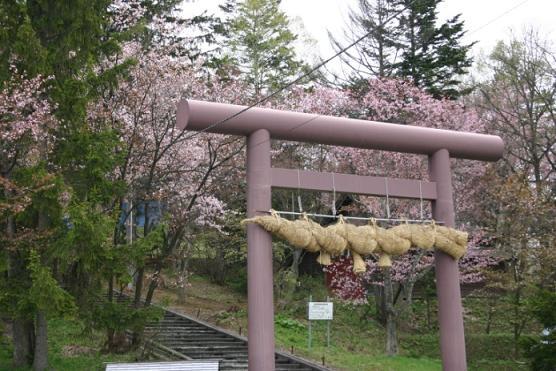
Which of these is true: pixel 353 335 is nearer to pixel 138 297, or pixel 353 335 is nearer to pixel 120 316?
pixel 138 297

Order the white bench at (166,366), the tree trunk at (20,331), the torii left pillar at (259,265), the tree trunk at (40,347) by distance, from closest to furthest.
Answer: the torii left pillar at (259,265) → the white bench at (166,366) → the tree trunk at (40,347) → the tree trunk at (20,331)

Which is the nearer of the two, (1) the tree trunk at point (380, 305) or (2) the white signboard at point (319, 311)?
(2) the white signboard at point (319, 311)

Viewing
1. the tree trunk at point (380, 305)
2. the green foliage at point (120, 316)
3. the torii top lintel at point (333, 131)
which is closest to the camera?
the torii top lintel at point (333, 131)

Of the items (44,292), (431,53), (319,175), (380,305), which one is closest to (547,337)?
(319,175)

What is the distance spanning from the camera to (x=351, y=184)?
976 centimetres

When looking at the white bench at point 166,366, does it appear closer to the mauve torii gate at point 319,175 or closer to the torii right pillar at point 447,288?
the mauve torii gate at point 319,175

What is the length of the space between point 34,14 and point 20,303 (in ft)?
19.2

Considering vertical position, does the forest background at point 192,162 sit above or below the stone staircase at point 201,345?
above

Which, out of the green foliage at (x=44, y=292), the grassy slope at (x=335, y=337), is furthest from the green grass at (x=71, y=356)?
the green foliage at (x=44, y=292)

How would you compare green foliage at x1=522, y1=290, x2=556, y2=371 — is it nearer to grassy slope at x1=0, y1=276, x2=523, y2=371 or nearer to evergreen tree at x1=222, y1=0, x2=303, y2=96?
grassy slope at x1=0, y1=276, x2=523, y2=371

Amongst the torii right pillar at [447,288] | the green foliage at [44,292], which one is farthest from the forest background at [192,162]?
the torii right pillar at [447,288]

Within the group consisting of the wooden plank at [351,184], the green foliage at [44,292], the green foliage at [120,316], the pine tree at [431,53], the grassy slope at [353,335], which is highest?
the pine tree at [431,53]

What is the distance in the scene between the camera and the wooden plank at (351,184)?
30.3ft

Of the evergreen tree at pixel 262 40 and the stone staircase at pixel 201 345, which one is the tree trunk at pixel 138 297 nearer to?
the stone staircase at pixel 201 345
